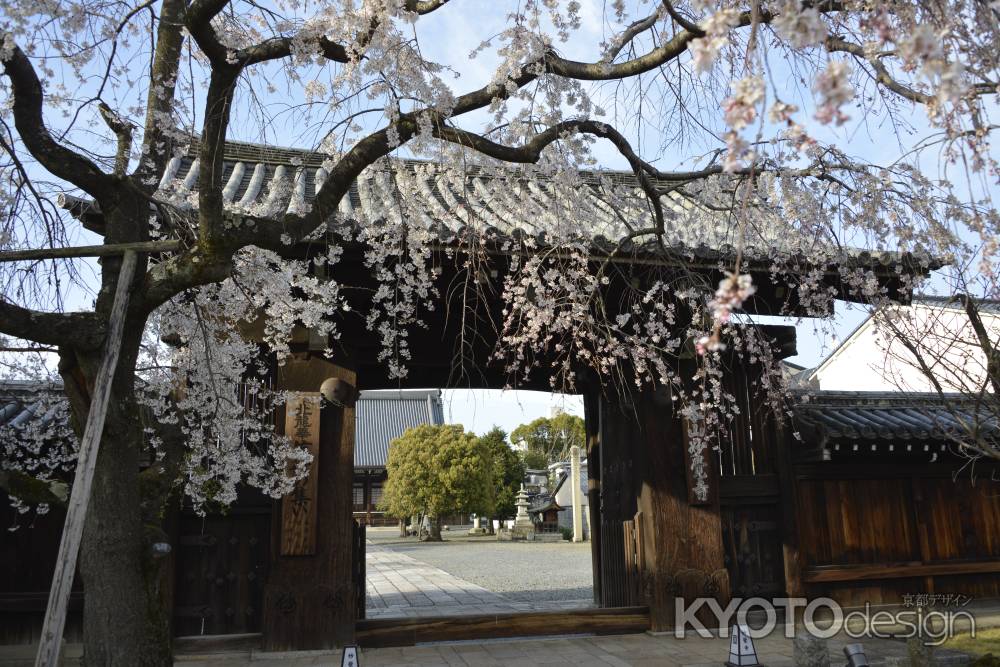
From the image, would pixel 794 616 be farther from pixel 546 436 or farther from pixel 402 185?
pixel 546 436

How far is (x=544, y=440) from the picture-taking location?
44.4 metres

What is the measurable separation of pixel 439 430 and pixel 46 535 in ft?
66.3

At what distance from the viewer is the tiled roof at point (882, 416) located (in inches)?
304

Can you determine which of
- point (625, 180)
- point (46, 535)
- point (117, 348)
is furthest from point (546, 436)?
point (117, 348)

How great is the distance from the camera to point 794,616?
7543 mm

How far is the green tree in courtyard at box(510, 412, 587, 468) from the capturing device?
42719mm

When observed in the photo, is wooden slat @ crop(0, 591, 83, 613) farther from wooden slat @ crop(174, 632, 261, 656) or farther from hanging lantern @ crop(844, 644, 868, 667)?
hanging lantern @ crop(844, 644, 868, 667)

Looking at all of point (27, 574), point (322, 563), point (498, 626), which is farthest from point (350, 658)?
point (27, 574)

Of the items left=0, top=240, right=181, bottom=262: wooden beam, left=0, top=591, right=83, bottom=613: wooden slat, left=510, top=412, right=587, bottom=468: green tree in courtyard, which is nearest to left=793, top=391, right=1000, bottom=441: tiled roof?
left=0, top=240, right=181, bottom=262: wooden beam

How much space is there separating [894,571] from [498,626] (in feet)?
14.7

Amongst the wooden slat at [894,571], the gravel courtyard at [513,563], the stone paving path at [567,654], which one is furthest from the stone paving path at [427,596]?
the wooden slat at [894,571]

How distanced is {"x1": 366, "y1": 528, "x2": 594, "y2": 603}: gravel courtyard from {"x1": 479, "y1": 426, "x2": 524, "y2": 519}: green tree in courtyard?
2.19 meters

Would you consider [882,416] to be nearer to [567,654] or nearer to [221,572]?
[567,654]
